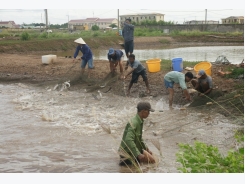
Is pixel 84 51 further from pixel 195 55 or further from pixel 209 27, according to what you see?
pixel 209 27

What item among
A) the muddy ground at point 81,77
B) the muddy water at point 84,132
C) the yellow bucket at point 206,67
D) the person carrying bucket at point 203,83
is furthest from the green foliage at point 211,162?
the yellow bucket at point 206,67

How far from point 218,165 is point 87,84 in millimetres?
8553

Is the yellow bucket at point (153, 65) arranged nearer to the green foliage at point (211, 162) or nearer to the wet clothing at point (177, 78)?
the wet clothing at point (177, 78)

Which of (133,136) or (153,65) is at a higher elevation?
(153,65)

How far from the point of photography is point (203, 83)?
8.13 metres

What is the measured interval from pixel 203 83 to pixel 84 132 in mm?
3246

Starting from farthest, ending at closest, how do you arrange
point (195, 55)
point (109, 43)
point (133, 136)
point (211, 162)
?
1. point (109, 43)
2. point (195, 55)
3. point (133, 136)
4. point (211, 162)

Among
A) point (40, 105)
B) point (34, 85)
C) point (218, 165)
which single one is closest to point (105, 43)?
point (34, 85)

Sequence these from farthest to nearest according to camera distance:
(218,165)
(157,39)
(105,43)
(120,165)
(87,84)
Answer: (157,39)
(105,43)
(87,84)
(120,165)
(218,165)

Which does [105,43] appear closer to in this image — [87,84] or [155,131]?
[87,84]

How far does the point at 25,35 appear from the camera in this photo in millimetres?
26016

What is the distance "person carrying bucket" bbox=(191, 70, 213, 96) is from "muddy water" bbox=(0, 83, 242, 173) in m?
0.72

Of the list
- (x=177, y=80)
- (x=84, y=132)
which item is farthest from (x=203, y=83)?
(x=84, y=132)

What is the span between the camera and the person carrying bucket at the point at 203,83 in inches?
317
